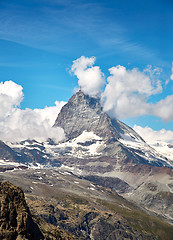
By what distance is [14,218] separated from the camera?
92562mm

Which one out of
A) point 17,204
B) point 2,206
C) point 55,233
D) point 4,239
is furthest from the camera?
point 55,233

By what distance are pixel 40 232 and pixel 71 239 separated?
58.3 feet

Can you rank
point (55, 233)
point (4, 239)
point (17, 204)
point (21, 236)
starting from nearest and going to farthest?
point (4, 239) → point (21, 236) → point (17, 204) → point (55, 233)

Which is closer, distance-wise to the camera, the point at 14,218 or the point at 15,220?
the point at 15,220

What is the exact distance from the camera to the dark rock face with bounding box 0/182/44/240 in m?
85.0

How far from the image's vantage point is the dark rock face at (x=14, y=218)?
3346 inches

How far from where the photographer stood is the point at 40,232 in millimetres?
101812

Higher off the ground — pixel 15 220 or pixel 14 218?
pixel 14 218

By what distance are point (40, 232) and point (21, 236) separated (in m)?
16.8

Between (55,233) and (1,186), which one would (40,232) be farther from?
(1,186)

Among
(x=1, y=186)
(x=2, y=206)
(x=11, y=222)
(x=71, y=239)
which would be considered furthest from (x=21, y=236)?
(x=71, y=239)

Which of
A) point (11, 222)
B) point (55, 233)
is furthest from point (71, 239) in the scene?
point (11, 222)

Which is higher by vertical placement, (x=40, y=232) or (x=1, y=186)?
(x=1, y=186)

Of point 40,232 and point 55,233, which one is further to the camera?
point 55,233
